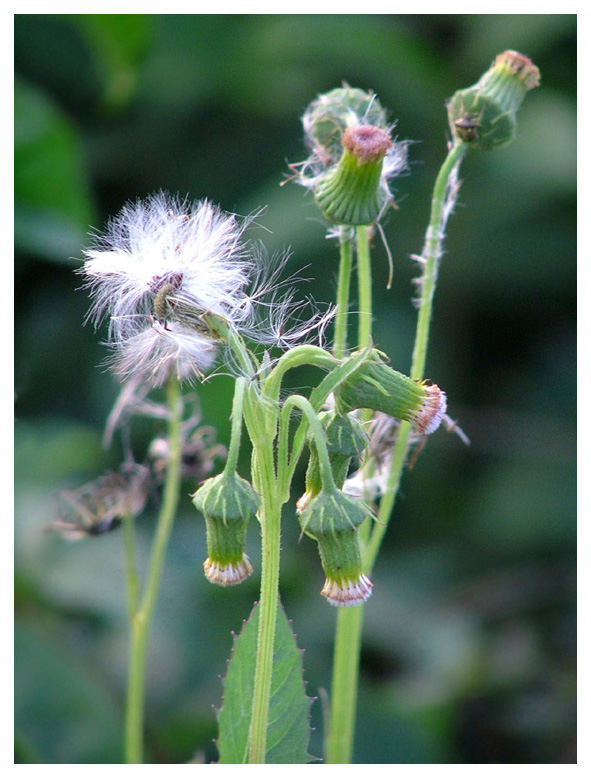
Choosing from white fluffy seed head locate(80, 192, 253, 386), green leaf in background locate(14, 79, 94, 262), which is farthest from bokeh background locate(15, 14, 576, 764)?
white fluffy seed head locate(80, 192, 253, 386)

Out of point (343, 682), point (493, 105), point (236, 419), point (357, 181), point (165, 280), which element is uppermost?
point (493, 105)

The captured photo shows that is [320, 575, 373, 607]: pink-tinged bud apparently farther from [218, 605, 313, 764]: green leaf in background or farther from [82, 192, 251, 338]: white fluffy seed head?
[82, 192, 251, 338]: white fluffy seed head

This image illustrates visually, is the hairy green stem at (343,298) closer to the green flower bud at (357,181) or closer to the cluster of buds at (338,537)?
the green flower bud at (357,181)

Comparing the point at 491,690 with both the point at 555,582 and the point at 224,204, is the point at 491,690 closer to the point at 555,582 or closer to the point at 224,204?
the point at 555,582

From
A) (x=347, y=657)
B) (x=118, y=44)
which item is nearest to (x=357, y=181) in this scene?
(x=347, y=657)

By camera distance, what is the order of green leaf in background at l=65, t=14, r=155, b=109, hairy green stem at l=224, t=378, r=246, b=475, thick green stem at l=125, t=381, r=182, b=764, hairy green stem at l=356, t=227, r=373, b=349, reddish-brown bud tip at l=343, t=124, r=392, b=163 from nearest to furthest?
hairy green stem at l=224, t=378, r=246, b=475
reddish-brown bud tip at l=343, t=124, r=392, b=163
hairy green stem at l=356, t=227, r=373, b=349
thick green stem at l=125, t=381, r=182, b=764
green leaf in background at l=65, t=14, r=155, b=109

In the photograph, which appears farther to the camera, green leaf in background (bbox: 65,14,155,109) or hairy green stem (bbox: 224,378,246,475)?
green leaf in background (bbox: 65,14,155,109)

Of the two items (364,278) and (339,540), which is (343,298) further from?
(339,540)
